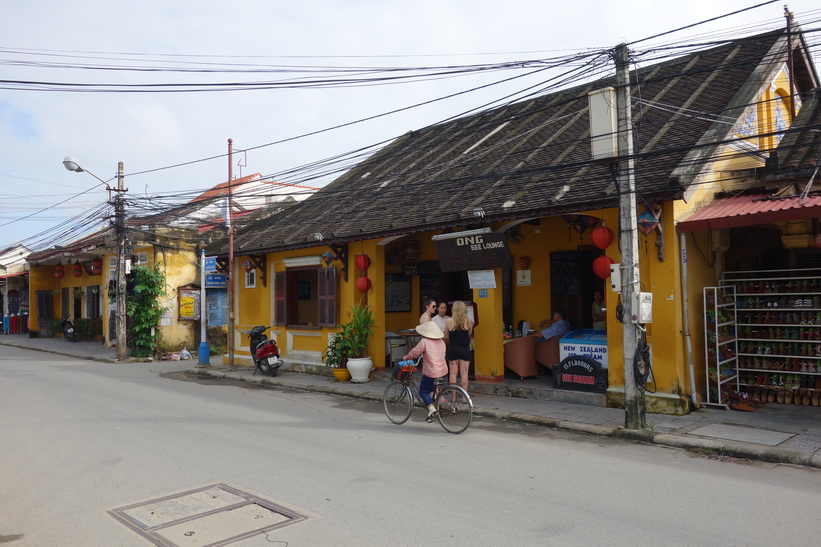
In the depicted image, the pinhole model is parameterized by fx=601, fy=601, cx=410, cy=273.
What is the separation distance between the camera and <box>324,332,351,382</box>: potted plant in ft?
46.9

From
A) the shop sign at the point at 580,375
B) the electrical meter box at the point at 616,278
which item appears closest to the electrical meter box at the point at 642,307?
the electrical meter box at the point at 616,278

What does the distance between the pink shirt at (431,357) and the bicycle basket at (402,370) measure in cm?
20

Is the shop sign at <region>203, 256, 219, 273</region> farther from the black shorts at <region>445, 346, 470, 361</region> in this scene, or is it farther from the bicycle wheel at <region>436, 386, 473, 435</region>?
the bicycle wheel at <region>436, 386, 473, 435</region>

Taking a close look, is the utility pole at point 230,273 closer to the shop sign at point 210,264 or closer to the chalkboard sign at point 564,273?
the shop sign at point 210,264

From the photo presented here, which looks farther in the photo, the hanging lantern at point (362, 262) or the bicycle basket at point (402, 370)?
the hanging lantern at point (362, 262)

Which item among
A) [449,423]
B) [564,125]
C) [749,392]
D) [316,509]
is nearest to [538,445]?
[449,423]

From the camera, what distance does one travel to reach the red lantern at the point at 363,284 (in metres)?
14.3

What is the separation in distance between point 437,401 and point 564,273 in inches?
223

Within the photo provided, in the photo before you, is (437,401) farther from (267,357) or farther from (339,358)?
(267,357)

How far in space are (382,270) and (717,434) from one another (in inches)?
331

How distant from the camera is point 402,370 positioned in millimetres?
9312

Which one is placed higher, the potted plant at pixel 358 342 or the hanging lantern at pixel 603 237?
the hanging lantern at pixel 603 237

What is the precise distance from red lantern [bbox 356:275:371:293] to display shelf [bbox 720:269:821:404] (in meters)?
7.55

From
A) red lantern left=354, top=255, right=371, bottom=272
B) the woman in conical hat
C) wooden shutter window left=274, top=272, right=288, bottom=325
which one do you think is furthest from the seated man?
wooden shutter window left=274, top=272, right=288, bottom=325
